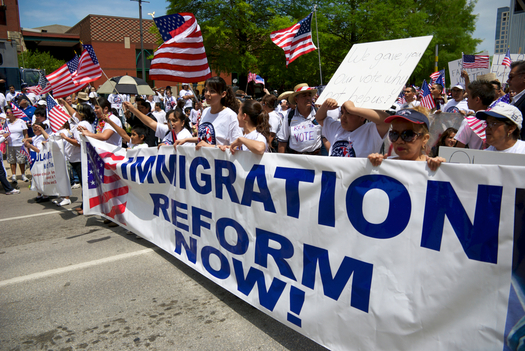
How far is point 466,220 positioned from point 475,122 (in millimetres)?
2115

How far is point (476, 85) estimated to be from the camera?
168 inches

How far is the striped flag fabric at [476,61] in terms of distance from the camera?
925 cm

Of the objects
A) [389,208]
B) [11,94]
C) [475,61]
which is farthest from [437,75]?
[11,94]

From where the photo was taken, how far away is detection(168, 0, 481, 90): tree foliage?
23391 millimetres

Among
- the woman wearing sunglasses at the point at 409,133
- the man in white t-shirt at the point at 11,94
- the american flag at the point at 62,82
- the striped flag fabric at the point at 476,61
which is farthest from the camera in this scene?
the man in white t-shirt at the point at 11,94

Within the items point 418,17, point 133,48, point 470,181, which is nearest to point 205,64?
point 470,181

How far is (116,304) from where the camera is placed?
3.50 m

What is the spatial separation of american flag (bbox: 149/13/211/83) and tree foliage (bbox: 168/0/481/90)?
18727 millimetres

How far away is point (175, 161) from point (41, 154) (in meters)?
4.98

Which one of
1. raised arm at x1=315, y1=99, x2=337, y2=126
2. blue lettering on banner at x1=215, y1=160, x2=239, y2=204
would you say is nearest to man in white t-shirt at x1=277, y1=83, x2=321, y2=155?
raised arm at x1=315, y1=99, x2=337, y2=126

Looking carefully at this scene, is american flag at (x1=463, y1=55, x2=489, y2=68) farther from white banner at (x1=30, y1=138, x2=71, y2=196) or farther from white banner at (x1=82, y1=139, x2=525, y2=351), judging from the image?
white banner at (x1=30, y1=138, x2=71, y2=196)

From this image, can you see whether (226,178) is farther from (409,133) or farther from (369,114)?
(409,133)

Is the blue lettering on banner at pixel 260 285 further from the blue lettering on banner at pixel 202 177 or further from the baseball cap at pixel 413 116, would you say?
the baseball cap at pixel 413 116

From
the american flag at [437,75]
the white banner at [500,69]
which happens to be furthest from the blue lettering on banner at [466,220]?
the american flag at [437,75]
